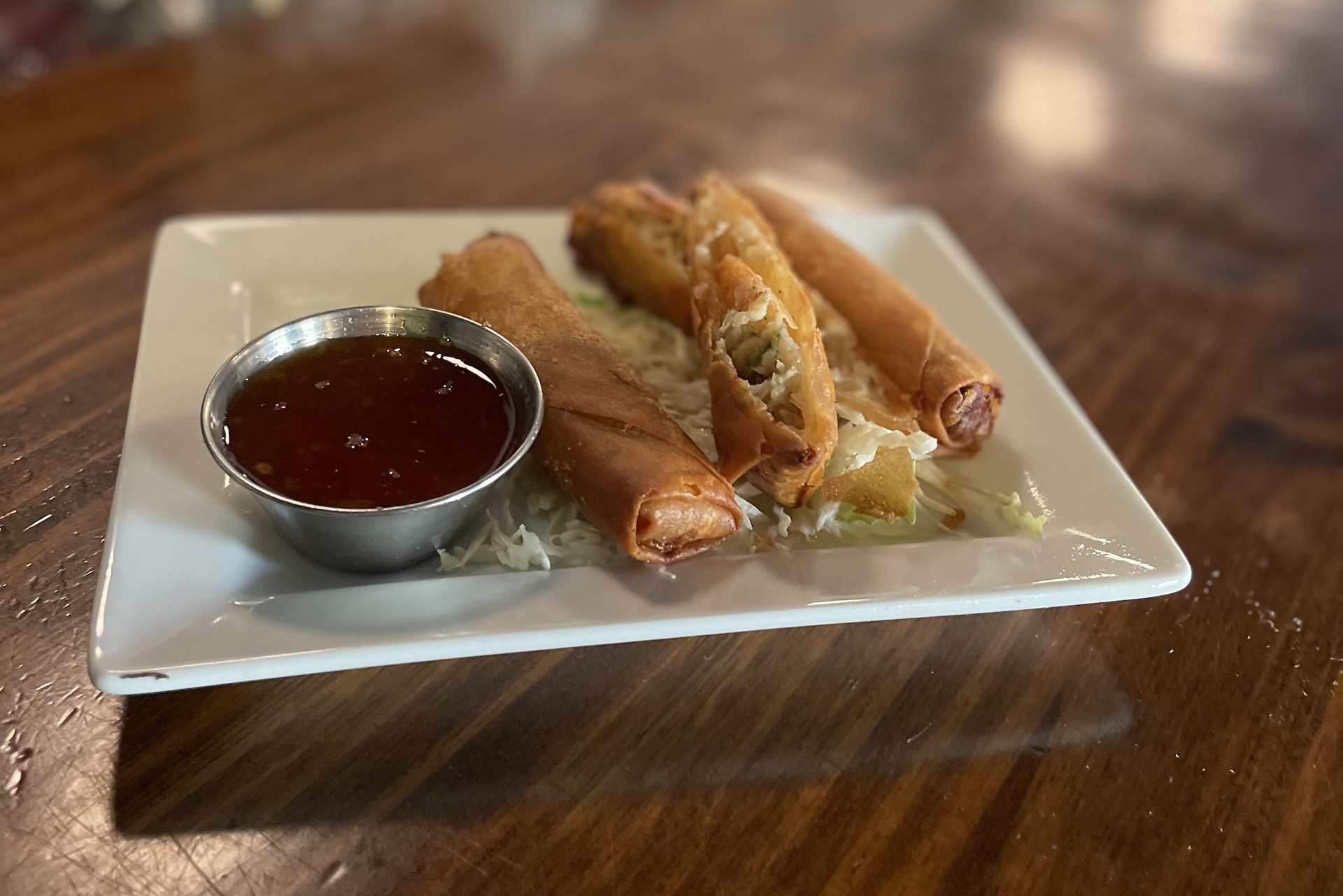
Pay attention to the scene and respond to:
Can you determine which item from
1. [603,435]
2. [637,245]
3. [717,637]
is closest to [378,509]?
[603,435]

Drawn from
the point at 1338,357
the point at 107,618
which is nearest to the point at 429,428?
the point at 107,618

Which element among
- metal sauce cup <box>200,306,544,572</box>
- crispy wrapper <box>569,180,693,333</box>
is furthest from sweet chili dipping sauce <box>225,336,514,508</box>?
crispy wrapper <box>569,180,693,333</box>

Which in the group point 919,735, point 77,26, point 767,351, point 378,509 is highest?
point 767,351

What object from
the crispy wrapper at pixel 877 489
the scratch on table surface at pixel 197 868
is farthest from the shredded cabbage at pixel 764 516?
the scratch on table surface at pixel 197 868

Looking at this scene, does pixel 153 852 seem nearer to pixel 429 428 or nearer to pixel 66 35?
pixel 429 428

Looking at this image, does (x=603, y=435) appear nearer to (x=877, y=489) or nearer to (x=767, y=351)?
(x=767, y=351)

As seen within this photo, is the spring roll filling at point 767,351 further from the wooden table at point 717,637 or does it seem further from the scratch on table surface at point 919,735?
the scratch on table surface at point 919,735

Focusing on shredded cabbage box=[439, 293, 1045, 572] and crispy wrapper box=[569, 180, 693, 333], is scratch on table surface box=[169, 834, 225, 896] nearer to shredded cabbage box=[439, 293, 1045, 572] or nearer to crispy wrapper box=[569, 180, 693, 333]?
shredded cabbage box=[439, 293, 1045, 572]
